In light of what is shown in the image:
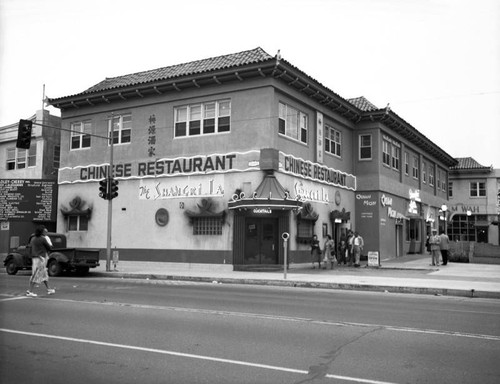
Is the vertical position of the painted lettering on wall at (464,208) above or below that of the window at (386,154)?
below

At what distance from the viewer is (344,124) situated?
30.7m

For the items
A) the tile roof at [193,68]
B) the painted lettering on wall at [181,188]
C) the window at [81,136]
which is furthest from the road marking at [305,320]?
the window at [81,136]

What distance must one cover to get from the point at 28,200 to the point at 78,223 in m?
3.52

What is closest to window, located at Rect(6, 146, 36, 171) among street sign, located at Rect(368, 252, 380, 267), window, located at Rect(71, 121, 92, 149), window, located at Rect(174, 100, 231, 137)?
window, located at Rect(71, 121, 92, 149)

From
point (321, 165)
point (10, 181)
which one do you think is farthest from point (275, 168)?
point (10, 181)

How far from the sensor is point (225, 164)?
24062mm

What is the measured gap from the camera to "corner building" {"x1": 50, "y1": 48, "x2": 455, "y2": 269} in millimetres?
23531

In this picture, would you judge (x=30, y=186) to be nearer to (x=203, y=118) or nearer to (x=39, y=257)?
(x=203, y=118)

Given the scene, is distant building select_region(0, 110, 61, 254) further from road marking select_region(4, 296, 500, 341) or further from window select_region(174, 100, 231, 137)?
road marking select_region(4, 296, 500, 341)

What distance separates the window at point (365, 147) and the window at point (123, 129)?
1402 centimetres

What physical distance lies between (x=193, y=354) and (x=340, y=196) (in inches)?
919

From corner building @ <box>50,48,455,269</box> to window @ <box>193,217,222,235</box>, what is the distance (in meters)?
0.05

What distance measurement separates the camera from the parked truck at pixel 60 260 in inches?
842

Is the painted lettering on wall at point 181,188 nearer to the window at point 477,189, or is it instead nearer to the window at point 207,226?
the window at point 207,226
